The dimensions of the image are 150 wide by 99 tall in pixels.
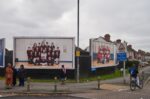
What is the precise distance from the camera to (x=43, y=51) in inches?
1693

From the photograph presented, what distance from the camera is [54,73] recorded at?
140 ft

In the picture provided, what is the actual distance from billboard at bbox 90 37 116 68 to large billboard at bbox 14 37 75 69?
4337 millimetres

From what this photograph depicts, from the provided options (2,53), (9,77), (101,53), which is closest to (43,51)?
(2,53)

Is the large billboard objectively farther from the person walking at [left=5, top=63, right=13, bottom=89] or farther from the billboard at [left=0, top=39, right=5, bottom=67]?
the person walking at [left=5, top=63, right=13, bottom=89]

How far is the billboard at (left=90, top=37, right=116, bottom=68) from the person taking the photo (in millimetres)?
46944

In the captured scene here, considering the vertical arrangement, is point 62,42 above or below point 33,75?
above

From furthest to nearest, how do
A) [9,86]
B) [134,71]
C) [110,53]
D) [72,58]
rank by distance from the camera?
1. [110,53]
2. [72,58]
3. [134,71]
4. [9,86]

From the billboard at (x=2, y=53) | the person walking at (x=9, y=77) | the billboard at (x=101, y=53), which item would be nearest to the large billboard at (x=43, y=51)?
the billboard at (x=2, y=53)

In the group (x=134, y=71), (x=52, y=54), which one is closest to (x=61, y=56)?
(x=52, y=54)

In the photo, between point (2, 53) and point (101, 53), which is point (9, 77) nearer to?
point (2, 53)

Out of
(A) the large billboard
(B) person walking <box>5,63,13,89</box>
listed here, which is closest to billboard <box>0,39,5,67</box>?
(A) the large billboard

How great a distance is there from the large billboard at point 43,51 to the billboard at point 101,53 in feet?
14.2

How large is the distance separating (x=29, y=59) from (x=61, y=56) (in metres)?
3.06

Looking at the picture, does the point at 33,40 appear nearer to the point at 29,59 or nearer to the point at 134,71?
the point at 29,59
